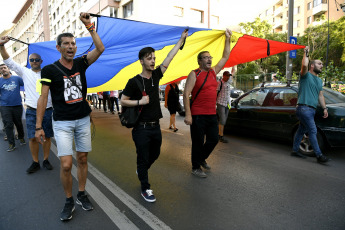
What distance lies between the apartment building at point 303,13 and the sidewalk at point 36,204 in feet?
135

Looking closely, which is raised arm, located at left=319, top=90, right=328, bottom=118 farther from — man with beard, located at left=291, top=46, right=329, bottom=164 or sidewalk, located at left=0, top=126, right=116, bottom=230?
sidewalk, located at left=0, top=126, right=116, bottom=230

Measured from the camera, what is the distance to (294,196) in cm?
332

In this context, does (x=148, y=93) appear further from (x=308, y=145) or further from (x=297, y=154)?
(x=308, y=145)

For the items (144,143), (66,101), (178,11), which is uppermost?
(178,11)

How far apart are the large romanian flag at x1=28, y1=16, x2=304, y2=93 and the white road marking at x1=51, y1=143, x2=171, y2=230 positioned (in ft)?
8.58

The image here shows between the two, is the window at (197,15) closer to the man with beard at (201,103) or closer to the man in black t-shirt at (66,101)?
the man with beard at (201,103)

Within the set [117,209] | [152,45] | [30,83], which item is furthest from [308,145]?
[30,83]

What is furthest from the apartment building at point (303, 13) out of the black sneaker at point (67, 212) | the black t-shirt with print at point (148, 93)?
the black sneaker at point (67, 212)

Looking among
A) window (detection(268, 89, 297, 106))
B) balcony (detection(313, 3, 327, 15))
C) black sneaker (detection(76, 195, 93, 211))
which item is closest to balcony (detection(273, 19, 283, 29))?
balcony (detection(313, 3, 327, 15))

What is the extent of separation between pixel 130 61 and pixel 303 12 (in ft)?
171

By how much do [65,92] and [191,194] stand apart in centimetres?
203

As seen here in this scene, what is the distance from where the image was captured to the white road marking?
266cm

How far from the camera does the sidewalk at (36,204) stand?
8.83 ft

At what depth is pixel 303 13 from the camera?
47750 millimetres
